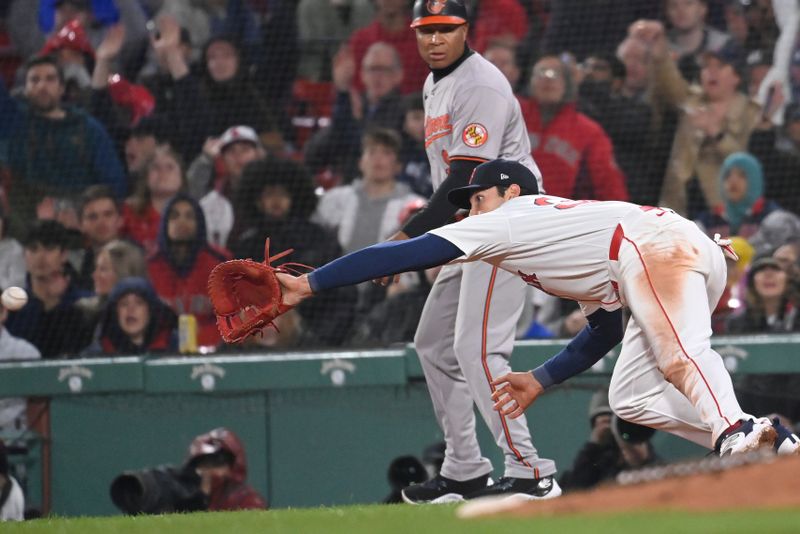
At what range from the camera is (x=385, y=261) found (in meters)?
4.34

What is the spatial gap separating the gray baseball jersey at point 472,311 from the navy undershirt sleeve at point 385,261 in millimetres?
954

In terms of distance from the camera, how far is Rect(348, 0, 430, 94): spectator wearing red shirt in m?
9.64

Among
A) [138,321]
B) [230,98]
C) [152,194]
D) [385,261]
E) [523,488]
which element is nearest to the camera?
[385,261]

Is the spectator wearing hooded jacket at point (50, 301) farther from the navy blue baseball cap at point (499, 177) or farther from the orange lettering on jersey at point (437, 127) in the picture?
the navy blue baseball cap at point (499, 177)

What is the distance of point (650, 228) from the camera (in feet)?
14.8

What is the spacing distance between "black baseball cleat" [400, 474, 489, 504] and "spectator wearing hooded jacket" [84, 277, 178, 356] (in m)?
2.80

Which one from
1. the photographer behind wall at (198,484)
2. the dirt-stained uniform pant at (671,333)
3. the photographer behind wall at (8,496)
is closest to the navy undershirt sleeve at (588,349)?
the dirt-stained uniform pant at (671,333)

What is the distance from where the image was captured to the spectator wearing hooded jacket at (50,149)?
9383 millimetres

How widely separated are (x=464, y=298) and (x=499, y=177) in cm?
63

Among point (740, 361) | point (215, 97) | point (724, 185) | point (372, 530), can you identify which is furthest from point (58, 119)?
point (372, 530)

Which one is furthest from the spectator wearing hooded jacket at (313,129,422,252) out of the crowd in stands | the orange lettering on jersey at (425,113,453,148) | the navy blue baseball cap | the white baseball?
the navy blue baseball cap

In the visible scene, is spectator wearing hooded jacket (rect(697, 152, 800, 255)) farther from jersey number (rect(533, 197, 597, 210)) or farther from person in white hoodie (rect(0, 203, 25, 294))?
person in white hoodie (rect(0, 203, 25, 294))

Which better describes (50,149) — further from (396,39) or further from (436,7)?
(436,7)

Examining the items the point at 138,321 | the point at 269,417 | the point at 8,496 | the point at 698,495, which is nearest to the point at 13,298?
the point at 8,496
